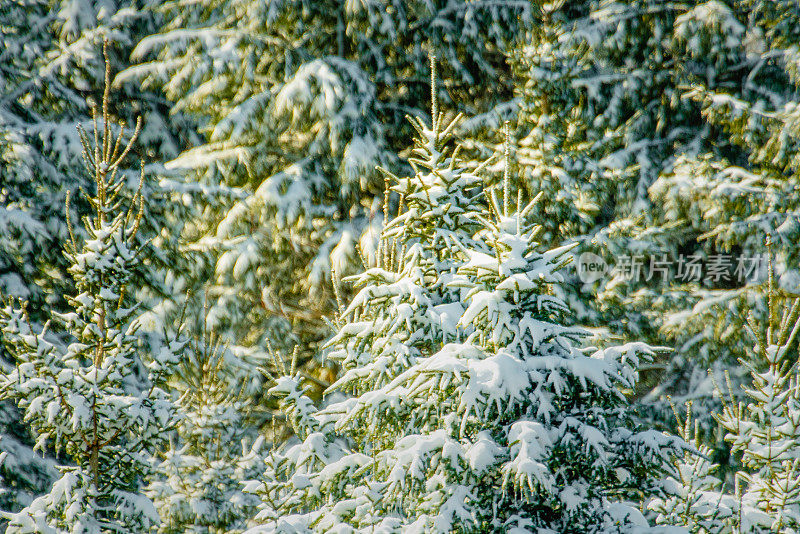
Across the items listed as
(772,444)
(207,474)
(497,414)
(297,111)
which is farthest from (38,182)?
(772,444)

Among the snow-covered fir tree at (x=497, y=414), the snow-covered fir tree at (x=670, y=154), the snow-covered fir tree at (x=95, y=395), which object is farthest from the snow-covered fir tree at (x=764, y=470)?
the snow-covered fir tree at (x=670, y=154)

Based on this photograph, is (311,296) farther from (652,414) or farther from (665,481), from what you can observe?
(665,481)

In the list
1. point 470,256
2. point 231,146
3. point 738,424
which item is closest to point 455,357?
point 470,256

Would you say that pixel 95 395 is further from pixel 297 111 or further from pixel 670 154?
pixel 670 154

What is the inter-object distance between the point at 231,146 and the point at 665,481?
30.1 ft

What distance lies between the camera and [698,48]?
10.9 metres

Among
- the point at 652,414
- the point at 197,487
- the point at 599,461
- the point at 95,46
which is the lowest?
the point at 652,414

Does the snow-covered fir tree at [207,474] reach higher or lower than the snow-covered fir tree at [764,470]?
lower

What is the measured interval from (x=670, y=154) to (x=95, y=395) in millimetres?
11801

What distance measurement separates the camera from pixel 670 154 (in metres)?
12.5

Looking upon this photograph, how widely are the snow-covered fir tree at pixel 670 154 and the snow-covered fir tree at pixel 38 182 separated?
600 cm

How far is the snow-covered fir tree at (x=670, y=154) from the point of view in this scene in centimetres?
974

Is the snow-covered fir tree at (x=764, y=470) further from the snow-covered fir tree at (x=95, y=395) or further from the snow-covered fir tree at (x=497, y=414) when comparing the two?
the snow-covered fir tree at (x=95, y=395)

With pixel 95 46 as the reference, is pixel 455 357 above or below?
below
